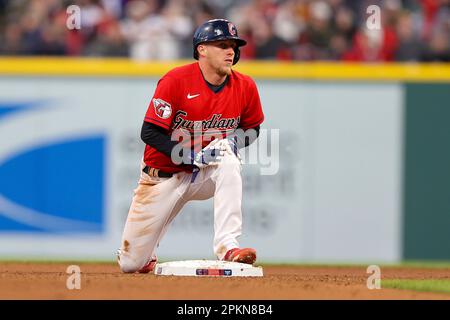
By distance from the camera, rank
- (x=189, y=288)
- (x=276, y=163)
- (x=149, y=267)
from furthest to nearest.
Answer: (x=276, y=163) → (x=149, y=267) → (x=189, y=288)

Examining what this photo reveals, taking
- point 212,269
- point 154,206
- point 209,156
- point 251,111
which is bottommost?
point 212,269

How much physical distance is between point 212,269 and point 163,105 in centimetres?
128

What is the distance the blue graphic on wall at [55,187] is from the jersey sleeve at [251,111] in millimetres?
4355

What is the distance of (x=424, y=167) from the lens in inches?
482

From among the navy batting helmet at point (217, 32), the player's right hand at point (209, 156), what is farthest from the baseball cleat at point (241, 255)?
the navy batting helmet at point (217, 32)

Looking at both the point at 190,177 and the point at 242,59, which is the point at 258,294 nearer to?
the point at 190,177

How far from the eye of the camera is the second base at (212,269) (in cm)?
706

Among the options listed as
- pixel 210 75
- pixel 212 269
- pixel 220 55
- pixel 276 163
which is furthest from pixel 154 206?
pixel 276 163

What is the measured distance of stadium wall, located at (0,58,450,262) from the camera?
1192 cm

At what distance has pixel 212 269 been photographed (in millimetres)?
7066

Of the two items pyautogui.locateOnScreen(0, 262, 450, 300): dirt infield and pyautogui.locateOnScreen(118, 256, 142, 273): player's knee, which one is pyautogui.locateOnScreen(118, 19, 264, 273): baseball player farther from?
pyautogui.locateOnScreen(0, 262, 450, 300): dirt infield

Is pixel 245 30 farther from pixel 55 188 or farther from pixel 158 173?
pixel 158 173
